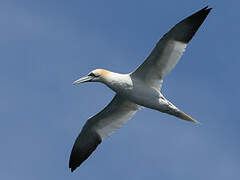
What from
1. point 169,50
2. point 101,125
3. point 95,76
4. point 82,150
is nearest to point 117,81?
point 95,76

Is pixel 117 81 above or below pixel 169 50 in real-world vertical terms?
below

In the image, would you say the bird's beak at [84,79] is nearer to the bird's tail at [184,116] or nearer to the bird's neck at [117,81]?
the bird's neck at [117,81]

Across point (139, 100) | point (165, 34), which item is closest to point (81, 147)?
point (139, 100)

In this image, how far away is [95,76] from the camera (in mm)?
21969

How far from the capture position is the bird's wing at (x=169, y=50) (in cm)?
2095

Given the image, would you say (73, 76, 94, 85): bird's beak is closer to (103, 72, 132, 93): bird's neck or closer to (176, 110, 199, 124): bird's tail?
(103, 72, 132, 93): bird's neck

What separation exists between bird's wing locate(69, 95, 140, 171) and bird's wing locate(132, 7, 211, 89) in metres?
1.79

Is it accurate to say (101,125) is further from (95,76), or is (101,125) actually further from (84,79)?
(95,76)

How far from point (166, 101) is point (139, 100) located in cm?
88

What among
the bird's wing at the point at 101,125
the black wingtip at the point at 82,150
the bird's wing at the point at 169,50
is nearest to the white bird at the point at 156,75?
the bird's wing at the point at 169,50

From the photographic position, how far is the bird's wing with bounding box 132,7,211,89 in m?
21.0

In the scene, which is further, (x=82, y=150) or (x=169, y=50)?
(x=82, y=150)

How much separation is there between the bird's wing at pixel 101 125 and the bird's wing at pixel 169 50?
179cm

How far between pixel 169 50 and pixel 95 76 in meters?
2.65
